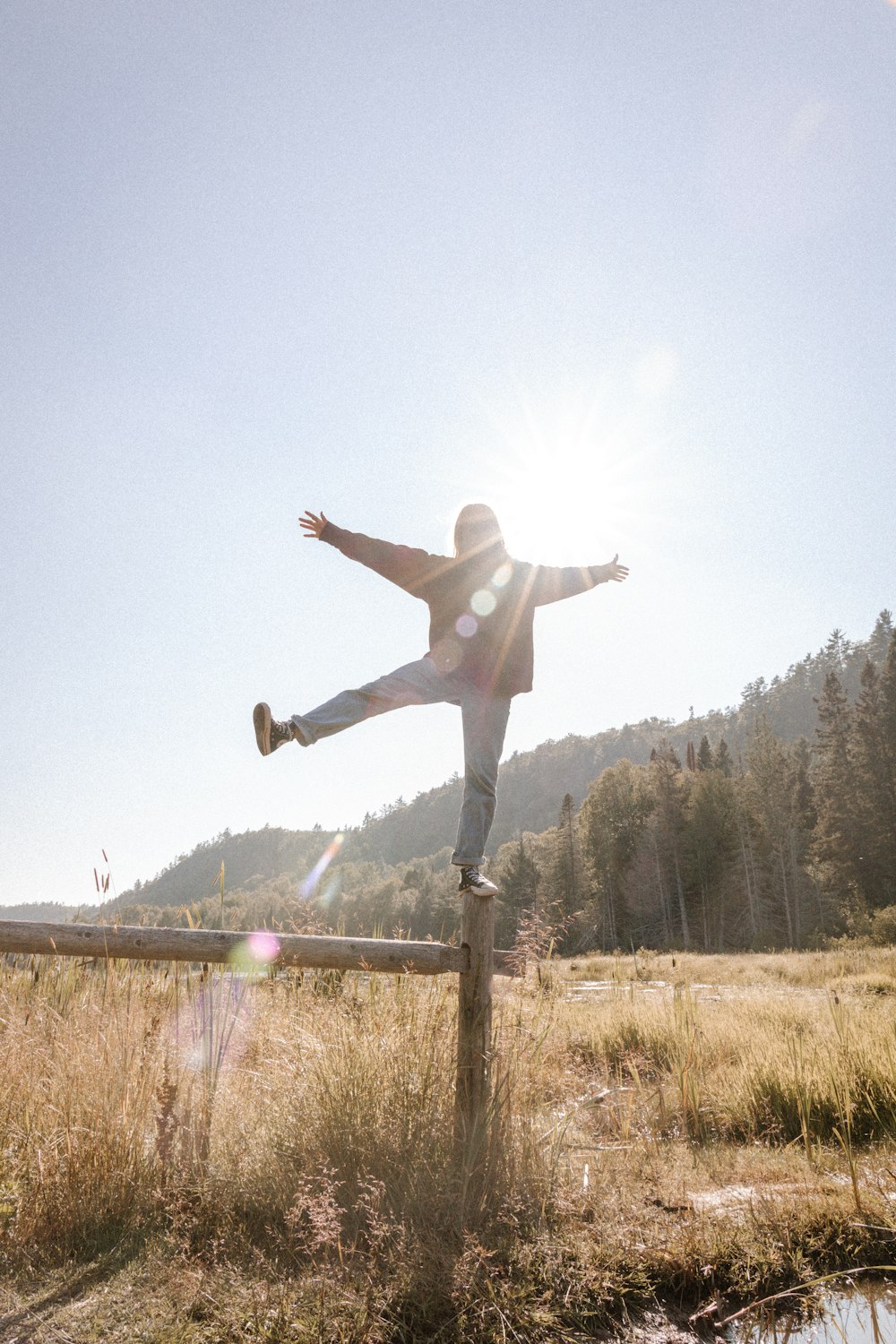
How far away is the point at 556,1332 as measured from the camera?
2691mm

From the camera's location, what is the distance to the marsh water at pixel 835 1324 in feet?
9.00

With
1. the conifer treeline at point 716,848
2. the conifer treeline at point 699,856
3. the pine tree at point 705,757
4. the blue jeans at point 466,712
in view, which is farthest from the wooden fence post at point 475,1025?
the pine tree at point 705,757

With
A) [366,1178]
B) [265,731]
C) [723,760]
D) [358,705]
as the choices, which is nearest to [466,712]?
[358,705]

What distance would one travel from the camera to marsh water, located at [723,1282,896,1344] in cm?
274

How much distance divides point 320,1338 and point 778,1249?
6.64 ft

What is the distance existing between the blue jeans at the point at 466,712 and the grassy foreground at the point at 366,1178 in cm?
97

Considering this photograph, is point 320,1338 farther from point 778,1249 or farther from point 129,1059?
point 778,1249

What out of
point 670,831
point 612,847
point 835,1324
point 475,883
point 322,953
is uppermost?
point 670,831

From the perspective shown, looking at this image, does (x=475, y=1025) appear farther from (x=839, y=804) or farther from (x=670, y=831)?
(x=670, y=831)

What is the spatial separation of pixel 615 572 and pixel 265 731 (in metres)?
2.57

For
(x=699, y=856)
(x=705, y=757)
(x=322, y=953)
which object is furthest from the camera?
(x=705, y=757)

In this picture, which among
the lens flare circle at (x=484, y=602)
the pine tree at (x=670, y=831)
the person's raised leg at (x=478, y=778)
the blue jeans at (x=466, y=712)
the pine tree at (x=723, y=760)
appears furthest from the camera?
the pine tree at (x=723, y=760)

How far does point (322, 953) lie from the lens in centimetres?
390

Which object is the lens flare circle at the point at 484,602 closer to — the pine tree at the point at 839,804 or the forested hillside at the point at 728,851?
the forested hillside at the point at 728,851
